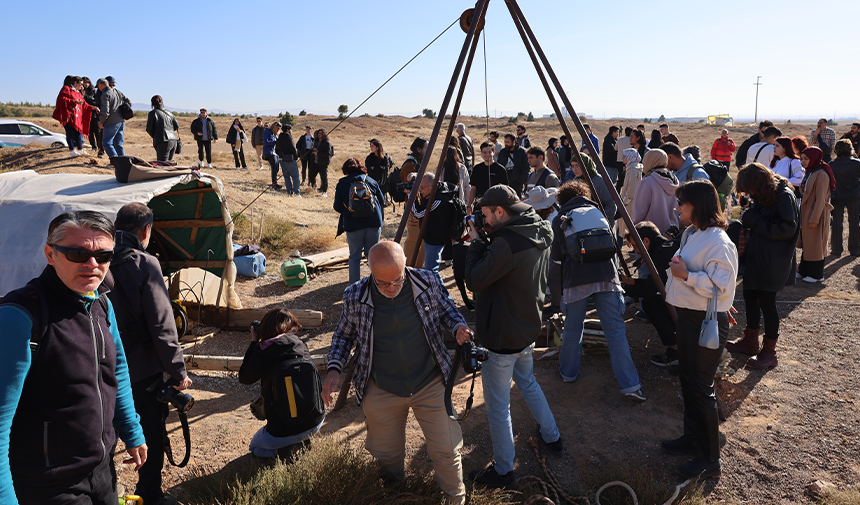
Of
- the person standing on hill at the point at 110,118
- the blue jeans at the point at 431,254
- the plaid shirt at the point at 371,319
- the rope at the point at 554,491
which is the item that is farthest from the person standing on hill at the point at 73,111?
the rope at the point at 554,491

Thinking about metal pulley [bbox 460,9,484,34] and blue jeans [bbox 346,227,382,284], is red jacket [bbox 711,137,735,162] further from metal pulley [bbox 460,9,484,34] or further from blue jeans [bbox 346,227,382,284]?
Result: metal pulley [bbox 460,9,484,34]

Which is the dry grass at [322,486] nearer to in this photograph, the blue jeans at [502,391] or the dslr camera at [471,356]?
→ the blue jeans at [502,391]

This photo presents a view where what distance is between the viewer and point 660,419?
15.1 ft

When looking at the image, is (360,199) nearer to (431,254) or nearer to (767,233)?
(431,254)

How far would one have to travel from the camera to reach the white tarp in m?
5.36

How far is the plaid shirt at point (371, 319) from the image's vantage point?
10.5ft

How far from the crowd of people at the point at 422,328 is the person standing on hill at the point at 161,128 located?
731 centimetres

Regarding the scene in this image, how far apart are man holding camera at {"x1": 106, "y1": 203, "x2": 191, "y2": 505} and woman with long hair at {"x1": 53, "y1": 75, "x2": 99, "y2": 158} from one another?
41.5ft

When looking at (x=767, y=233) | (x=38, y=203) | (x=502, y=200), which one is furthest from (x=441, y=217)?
(x=38, y=203)

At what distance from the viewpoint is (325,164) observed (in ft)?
52.4

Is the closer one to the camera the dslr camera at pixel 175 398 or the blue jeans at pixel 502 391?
the dslr camera at pixel 175 398

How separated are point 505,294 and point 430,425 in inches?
37.0

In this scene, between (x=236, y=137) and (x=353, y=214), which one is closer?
(x=353, y=214)

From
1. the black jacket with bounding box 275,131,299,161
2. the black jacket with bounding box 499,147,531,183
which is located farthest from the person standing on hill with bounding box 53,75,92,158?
the black jacket with bounding box 499,147,531,183
